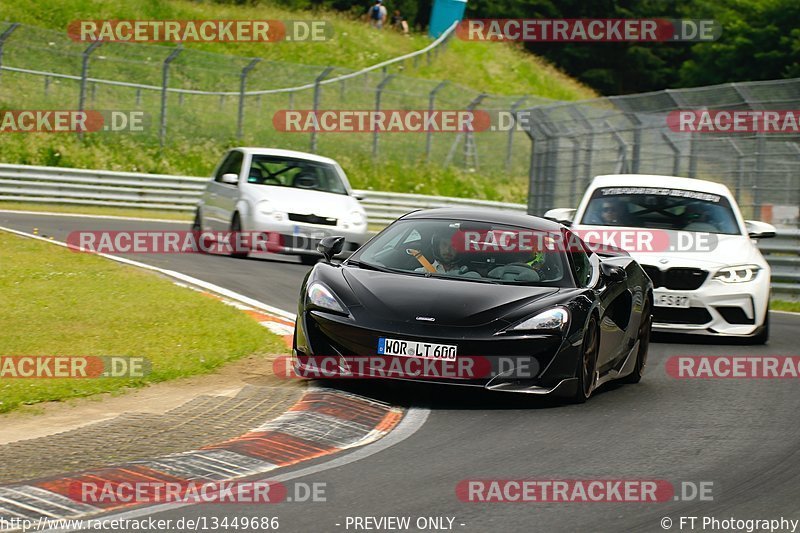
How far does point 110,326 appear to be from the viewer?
38.7ft

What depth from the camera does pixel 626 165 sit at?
79.7ft

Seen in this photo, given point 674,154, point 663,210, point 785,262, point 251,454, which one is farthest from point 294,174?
point 251,454

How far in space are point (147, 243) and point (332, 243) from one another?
11.6 meters

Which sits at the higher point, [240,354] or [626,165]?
[626,165]

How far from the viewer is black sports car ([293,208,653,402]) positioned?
875cm

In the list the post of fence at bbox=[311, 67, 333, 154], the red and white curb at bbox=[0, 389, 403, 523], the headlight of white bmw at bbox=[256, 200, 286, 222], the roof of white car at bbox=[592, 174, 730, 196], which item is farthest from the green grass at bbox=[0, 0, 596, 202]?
the red and white curb at bbox=[0, 389, 403, 523]

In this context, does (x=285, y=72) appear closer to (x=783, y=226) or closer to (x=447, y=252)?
(x=783, y=226)

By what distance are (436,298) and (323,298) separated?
77 cm

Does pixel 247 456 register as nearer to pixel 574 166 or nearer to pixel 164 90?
pixel 574 166

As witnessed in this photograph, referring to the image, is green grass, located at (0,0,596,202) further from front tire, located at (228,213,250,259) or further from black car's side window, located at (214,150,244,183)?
front tire, located at (228,213,250,259)

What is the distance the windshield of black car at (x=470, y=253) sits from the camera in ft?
31.6

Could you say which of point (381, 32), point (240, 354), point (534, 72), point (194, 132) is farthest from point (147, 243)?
point (534, 72)

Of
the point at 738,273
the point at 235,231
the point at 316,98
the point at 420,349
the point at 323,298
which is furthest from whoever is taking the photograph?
the point at 316,98

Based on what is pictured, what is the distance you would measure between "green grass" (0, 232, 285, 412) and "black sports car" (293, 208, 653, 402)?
1.42m
